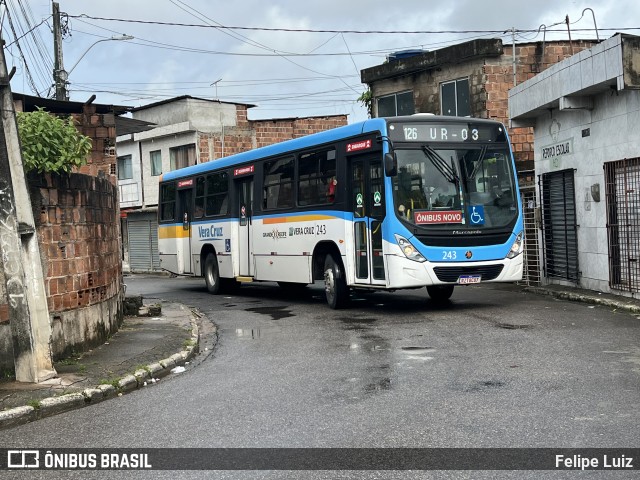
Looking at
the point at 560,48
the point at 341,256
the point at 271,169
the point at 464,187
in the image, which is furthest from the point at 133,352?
the point at 560,48

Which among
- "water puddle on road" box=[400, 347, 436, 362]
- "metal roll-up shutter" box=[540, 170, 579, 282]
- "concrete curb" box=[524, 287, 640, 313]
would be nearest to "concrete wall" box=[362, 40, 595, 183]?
"metal roll-up shutter" box=[540, 170, 579, 282]

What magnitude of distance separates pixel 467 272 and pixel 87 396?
279 inches

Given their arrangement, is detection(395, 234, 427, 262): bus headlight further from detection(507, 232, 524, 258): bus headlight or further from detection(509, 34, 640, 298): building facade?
detection(509, 34, 640, 298): building facade

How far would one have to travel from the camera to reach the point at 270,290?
20.7m

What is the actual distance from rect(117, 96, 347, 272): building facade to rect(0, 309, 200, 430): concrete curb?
27.6m

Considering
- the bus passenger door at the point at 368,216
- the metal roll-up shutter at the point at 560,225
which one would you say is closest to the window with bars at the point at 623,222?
the metal roll-up shutter at the point at 560,225

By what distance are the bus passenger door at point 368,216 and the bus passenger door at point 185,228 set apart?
333 inches

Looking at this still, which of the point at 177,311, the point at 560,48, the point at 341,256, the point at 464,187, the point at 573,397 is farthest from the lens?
the point at 560,48

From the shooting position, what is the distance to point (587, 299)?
13.9 meters

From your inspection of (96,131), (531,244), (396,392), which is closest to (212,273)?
(96,131)

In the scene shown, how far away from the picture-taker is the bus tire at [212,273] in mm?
19703

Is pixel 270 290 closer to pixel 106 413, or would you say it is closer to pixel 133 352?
pixel 133 352

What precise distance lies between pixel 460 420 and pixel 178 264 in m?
16.6

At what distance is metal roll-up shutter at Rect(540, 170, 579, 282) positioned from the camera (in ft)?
53.0
